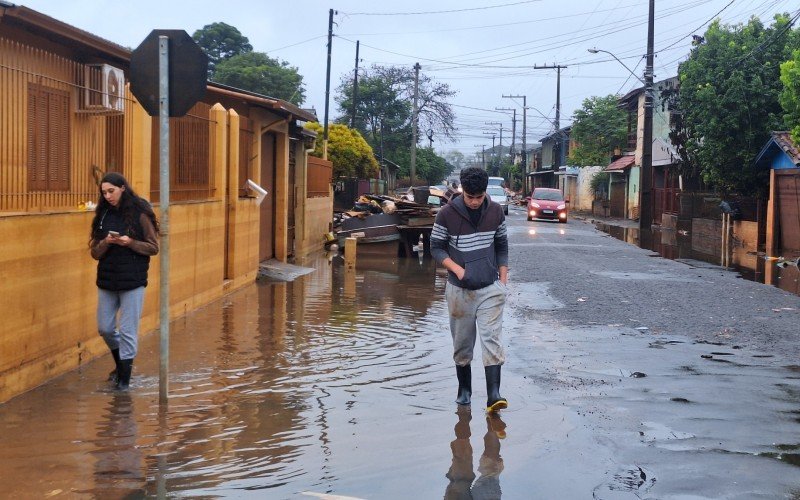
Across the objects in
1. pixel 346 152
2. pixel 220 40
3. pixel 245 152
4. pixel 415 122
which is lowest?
pixel 245 152

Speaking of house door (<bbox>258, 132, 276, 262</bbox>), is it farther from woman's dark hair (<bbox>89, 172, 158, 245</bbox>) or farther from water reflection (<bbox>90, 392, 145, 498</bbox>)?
water reflection (<bbox>90, 392, 145, 498</bbox>)

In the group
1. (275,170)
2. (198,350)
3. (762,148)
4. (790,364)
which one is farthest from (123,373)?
(762,148)

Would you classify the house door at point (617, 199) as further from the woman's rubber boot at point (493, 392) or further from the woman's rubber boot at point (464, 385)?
the woman's rubber boot at point (493, 392)

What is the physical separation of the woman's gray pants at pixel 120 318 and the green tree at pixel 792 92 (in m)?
19.0

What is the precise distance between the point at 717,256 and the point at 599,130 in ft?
134

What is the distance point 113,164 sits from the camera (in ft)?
32.6

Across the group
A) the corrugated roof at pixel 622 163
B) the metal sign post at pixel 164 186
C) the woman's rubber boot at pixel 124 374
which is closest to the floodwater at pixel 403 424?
the woman's rubber boot at pixel 124 374

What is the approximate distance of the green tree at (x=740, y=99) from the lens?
3156cm

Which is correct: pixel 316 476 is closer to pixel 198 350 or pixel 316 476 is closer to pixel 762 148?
pixel 198 350

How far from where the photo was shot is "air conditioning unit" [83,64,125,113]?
9522 millimetres

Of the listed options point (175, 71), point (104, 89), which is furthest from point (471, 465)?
point (104, 89)

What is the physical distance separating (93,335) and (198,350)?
1.18m

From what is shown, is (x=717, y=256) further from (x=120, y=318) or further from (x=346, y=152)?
(x=346, y=152)

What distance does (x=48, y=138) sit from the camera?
877cm
